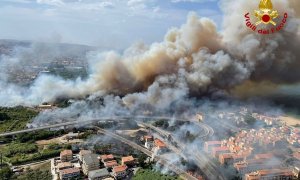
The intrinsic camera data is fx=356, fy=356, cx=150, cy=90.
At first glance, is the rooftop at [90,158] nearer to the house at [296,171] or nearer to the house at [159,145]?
the house at [159,145]

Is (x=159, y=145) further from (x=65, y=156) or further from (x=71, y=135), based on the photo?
(x=71, y=135)

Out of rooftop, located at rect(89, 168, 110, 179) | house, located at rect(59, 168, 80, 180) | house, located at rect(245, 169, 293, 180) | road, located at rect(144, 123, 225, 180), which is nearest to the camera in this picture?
house, located at rect(245, 169, 293, 180)

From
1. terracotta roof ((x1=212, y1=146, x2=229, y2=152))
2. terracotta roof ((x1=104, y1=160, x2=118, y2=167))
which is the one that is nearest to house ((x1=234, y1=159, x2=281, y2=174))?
terracotta roof ((x1=212, y1=146, x2=229, y2=152))

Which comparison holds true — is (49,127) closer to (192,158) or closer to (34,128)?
(34,128)

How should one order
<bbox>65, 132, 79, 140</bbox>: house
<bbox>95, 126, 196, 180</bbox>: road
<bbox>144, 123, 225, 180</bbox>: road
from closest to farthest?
1. <bbox>95, 126, 196, 180</bbox>: road
2. <bbox>144, 123, 225, 180</bbox>: road
3. <bbox>65, 132, 79, 140</bbox>: house

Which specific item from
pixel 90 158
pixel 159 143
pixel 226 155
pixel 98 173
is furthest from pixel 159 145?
pixel 98 173

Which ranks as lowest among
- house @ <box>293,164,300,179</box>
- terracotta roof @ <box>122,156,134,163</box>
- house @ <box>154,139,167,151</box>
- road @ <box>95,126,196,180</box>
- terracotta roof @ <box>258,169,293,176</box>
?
road @ <box>95,126,196,180</box>

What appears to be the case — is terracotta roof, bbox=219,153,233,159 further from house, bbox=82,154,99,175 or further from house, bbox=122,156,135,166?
house, bbox=82,154,99,175

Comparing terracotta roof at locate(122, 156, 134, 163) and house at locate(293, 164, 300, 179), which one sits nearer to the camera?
house at locate(293, 164, 300, 179)
